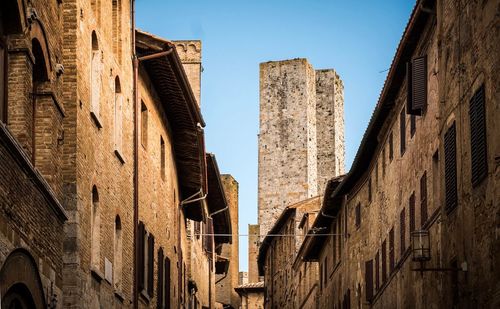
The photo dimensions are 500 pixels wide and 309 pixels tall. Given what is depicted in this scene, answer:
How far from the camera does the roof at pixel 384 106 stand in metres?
26.6

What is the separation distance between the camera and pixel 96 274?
22000 mm

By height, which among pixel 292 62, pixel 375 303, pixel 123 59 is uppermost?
pixel 292 62

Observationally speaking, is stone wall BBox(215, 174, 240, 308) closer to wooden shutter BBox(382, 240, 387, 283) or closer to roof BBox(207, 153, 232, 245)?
roof BBox(207, 153, 232, 245)

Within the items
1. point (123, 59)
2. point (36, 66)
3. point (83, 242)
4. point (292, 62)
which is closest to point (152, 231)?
point (123, 59)

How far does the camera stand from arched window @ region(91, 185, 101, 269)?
22.4 metres

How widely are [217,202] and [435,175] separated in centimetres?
2459

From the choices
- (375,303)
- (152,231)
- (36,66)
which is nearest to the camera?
(36,66)

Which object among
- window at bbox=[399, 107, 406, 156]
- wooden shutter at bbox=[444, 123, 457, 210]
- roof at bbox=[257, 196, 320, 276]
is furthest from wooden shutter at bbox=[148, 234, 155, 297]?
roof at bbox=[257, 196, 320, 276]

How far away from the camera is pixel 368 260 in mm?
37375

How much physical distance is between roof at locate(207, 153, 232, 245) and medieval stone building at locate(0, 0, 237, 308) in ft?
25.4

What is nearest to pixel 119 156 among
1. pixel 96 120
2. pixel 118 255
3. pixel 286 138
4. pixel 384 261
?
pixel 118 255

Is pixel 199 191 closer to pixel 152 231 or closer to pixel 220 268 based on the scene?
pixel 152 231

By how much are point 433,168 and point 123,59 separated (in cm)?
640

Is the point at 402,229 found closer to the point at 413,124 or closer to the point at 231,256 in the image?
the point at 413,124
